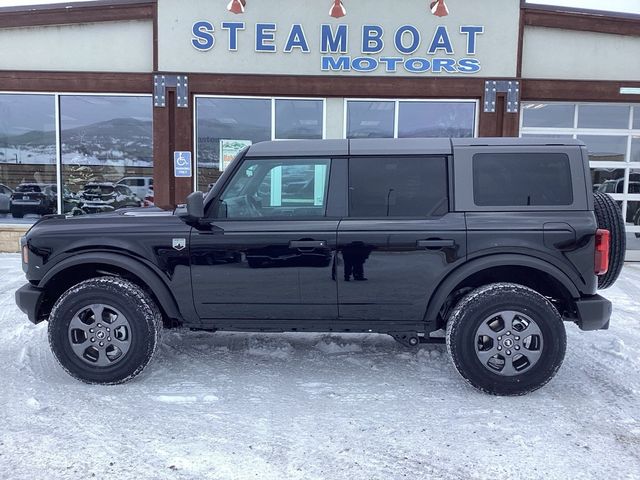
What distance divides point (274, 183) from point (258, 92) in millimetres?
6133

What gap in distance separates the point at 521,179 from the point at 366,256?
49.3 inches

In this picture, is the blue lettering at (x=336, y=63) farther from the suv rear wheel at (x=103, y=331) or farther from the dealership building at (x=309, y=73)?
the suv rear wheel at (x=103, y=331)

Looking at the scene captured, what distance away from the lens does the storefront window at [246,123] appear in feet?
32.2

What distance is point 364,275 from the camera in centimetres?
383

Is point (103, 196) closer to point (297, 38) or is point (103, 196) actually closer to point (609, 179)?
point (297, 38)

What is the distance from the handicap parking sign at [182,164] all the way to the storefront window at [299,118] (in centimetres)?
170

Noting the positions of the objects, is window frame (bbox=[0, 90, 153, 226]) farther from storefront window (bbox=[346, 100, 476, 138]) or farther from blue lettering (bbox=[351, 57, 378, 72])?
storefront window (bbox=[346, 100, 476, 138])

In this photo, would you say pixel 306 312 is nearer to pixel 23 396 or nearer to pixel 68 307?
pixel 68 307

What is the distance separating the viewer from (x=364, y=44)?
31.2 feet

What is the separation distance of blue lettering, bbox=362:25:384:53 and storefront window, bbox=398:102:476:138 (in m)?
1.09

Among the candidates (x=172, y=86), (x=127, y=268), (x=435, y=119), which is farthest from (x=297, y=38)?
(x=127, y=268)

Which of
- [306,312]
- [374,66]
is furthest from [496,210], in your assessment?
[374,66]

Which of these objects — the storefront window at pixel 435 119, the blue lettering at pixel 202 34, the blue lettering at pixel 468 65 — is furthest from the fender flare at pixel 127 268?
the blue lettering at pixel 468 65

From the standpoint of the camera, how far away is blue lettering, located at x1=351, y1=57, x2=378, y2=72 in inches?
375
